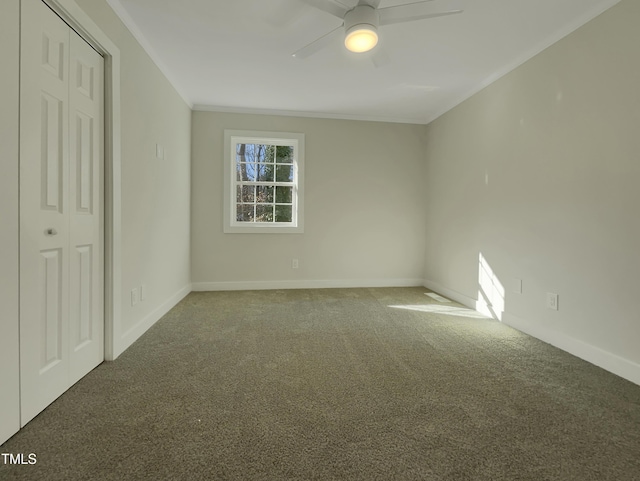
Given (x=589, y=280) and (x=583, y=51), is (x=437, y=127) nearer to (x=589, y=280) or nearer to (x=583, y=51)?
(x=583, y=51)

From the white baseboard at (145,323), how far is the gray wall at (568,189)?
10.9ft

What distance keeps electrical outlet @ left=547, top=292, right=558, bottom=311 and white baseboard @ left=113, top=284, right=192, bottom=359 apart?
332 centimetres

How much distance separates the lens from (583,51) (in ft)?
7.52

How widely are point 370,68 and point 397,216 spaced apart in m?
2.18

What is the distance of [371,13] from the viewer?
1.96 meters

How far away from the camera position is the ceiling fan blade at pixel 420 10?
1870 millimetres

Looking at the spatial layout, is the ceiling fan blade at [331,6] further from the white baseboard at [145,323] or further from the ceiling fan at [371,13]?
the white baseboard at [145,323]

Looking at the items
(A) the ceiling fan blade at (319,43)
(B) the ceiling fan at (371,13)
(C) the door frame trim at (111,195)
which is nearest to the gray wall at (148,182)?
(C) the door frame trim at (111,195)

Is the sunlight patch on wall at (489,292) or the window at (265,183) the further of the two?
the window at (265,183)

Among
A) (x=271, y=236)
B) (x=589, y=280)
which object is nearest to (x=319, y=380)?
(x=589, y=280)

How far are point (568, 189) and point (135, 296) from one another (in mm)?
3494

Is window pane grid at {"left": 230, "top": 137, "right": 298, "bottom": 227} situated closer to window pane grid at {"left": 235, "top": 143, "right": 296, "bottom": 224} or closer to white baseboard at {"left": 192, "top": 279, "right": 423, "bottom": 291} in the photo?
window pane grid at {"left": 235, "top": 143, "right": 296, "bottom": 224}

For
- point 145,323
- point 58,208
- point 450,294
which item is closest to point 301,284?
point 450,294

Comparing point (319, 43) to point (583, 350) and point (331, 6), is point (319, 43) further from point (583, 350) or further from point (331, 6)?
point (583, 350)
